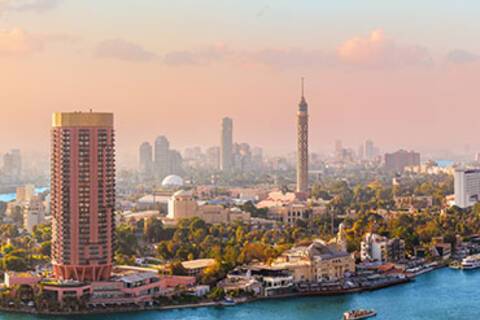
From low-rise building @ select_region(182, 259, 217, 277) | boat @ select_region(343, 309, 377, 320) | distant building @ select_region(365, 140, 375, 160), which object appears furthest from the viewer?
→ distant building @ select_region(365, 140, 375, 160)

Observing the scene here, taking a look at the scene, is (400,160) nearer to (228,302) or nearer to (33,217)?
(33,217)

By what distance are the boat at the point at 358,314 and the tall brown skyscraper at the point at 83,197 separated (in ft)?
9.75

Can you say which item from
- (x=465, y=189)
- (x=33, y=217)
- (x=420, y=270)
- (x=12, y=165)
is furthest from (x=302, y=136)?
(x=12, y=165)

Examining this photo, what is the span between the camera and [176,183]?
31750mm

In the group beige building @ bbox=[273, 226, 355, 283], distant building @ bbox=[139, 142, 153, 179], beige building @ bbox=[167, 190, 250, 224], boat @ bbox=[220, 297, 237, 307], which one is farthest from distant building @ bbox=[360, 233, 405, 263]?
distant building @ bbox=[139, 142, 153, 179]

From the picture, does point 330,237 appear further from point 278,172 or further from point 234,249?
point 278,172

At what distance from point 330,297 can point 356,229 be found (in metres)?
4.68

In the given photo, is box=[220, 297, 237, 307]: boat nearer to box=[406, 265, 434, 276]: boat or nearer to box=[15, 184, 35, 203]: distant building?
box=[406, 265, 434, 276]: boat

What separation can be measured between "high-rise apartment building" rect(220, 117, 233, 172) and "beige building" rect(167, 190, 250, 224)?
24.2 m

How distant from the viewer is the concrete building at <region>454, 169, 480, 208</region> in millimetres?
21812

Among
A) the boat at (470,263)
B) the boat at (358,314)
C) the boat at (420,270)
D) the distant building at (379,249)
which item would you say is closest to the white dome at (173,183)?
the distant building at (379,249)

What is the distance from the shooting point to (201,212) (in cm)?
1864

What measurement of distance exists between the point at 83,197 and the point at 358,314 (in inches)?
140

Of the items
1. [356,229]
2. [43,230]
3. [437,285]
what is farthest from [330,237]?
[43,230]
